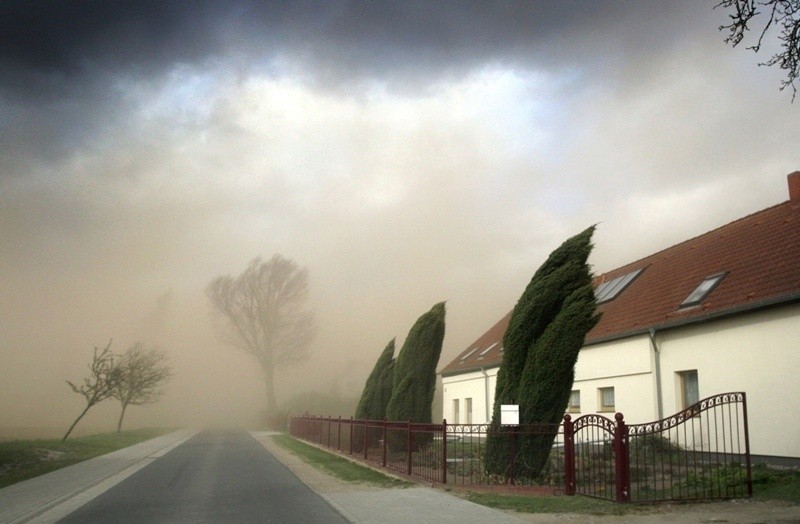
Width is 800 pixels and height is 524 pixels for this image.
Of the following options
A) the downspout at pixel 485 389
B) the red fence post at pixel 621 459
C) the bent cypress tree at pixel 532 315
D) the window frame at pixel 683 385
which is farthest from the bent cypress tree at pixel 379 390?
the red fence post at pixel 621 459

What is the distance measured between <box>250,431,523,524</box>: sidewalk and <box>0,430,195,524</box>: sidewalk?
4185 millimetres

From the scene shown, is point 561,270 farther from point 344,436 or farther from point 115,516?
point 344,436

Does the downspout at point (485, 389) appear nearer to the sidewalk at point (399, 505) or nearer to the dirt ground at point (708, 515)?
the sidewalk at point (399, 505)

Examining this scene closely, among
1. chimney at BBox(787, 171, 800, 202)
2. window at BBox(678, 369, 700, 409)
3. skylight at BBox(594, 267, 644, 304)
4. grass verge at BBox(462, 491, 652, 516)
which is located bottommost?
grass verge at BBox(462, 491, 652, 516)

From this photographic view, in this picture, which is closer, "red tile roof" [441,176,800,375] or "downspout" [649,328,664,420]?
"red tile roof" [441,176,800,375]

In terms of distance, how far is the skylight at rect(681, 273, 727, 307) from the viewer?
17.5m

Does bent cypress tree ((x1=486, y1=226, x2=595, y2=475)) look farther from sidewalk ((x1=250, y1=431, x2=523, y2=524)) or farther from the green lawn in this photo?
sidewalk ((x1=250, y1=431, x2=523, y2=524))

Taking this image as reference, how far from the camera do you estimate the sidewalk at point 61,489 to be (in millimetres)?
10922

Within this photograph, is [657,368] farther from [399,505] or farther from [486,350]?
[486,350]

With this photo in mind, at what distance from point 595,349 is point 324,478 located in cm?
960

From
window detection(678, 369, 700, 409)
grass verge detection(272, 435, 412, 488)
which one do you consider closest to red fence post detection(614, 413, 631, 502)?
grass verge detection(272, 435, 412, 488)

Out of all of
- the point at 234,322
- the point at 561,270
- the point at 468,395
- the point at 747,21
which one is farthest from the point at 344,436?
the point at 234,322

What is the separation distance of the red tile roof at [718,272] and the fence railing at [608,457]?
2.42m

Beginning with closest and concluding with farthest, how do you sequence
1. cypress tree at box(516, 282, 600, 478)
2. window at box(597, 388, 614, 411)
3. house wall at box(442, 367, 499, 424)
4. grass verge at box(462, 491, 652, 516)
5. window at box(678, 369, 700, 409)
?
grass verge at box(462, 491, 652, 516) < cypress tree at box(516, 282, 600, 478) < window at box(678, 369, 700, 409) < window at box(597, 388, 614, 411) < house wall at box(442, 367, 499, 424)
